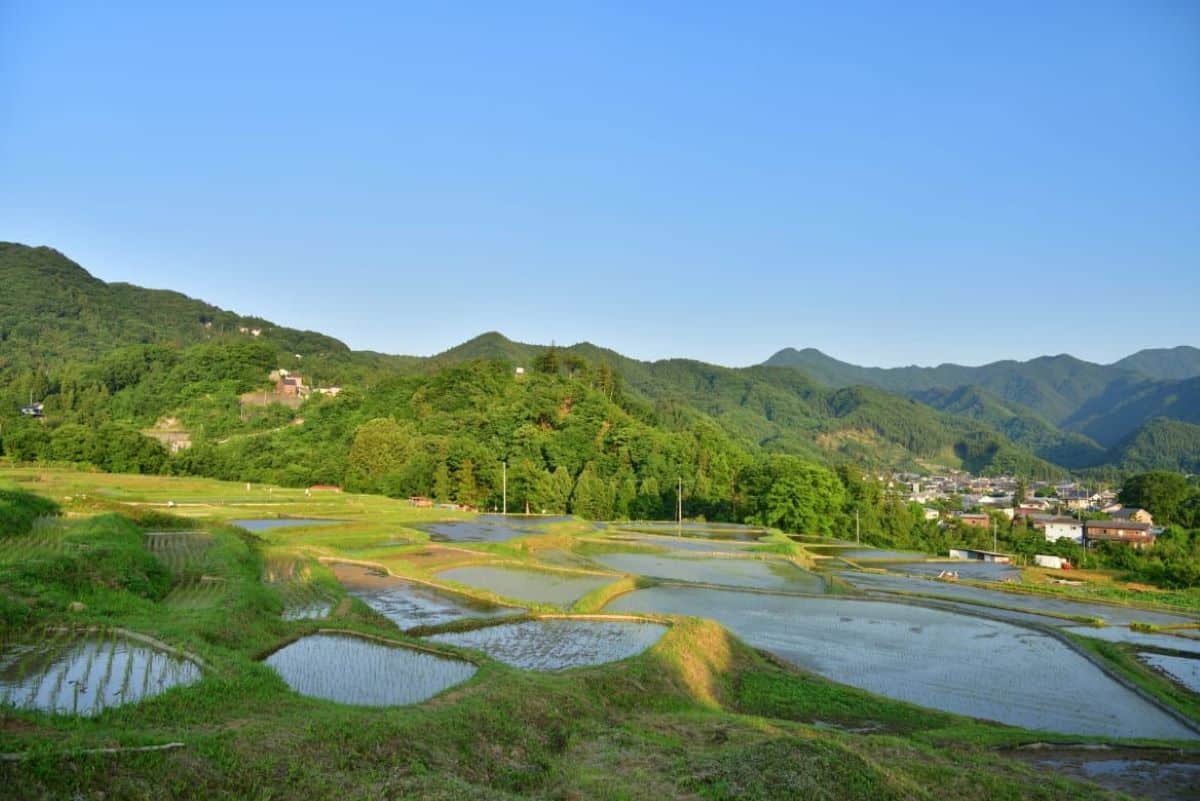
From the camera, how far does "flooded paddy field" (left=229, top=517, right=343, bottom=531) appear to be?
1298 inches

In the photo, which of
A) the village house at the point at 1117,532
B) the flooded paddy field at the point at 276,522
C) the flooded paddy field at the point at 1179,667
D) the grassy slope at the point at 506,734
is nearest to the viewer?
the grassy slope at the point at 506,734

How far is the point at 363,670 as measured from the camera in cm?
1252

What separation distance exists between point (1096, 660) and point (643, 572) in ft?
50.6

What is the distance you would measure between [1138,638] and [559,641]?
17471 mm

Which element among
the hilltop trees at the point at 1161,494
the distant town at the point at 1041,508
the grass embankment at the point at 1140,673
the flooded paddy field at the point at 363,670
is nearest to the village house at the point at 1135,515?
the distant town at the point at 1041,508

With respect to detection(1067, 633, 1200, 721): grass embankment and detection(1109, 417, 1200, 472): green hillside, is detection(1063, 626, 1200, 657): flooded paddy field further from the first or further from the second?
detection(1109, 417, 1200, 472): green hillside

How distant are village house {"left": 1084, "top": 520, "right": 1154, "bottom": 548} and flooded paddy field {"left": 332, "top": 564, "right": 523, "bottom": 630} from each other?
57.2 meters

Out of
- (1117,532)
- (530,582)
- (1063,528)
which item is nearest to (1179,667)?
(530,582)

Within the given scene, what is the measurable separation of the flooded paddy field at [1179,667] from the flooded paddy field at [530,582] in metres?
15.0

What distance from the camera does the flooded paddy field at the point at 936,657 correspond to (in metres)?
14.1

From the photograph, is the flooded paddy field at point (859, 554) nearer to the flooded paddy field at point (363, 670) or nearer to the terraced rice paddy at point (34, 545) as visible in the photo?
the flooded paddy field at point (363, 670)

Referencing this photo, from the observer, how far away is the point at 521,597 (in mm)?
22000

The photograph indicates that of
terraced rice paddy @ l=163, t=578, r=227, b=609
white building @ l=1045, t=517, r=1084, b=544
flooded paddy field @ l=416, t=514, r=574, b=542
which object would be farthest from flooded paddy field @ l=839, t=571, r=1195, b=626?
white building @ l=1045, t=517, r=1084, b=544

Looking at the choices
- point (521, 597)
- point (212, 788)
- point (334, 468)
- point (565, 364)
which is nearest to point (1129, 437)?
point (565, 364)
